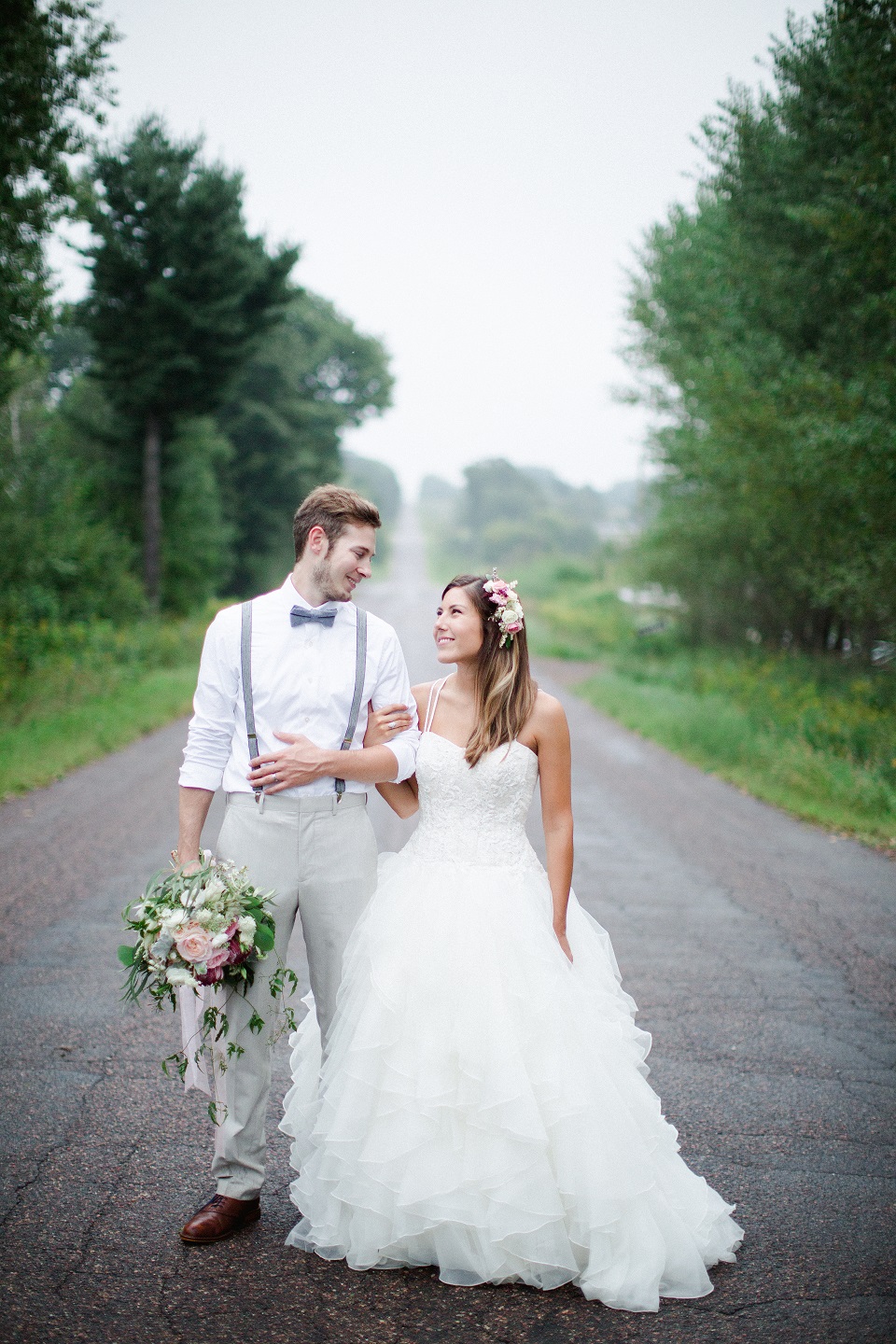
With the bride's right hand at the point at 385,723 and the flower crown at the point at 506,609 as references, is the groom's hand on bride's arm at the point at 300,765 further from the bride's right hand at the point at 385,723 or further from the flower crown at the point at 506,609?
the flower crown at the point at 506,609

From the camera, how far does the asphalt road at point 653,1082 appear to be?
2916 millimetres

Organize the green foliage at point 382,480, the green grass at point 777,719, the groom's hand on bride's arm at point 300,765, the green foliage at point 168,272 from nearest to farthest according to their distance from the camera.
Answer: the groom's hand on bride's arm at point 300,765 < the green grass at point 777,719 < the green foliage at point 168,272 < the green foliage at point 382,480

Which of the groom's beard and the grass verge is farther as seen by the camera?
the grass verge

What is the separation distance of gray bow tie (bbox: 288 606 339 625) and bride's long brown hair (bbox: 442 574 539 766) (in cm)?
40

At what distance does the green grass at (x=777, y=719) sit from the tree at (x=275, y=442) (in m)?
15.3

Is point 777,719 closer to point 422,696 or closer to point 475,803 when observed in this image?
point 422,696

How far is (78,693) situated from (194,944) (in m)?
13.6

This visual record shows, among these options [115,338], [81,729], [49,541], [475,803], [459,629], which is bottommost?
[81,729]

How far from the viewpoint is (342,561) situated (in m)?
3.36

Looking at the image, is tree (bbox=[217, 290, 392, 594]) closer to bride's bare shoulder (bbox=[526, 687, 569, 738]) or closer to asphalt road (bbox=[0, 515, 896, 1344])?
asphalt road (bbox=[0, 515, 896, 1344])

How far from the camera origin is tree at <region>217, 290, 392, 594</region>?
3431 centimetres

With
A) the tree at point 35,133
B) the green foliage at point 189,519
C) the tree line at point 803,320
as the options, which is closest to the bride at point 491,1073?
the tree line at point 803,320

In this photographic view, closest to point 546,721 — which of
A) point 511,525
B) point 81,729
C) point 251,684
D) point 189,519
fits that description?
point 251,684

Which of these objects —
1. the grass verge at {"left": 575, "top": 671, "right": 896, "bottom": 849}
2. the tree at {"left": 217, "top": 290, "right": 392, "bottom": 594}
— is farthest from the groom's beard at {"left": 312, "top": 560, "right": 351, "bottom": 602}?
the tree at {"left": 217, "top": 290, "right": 392, "bottom": 594}
